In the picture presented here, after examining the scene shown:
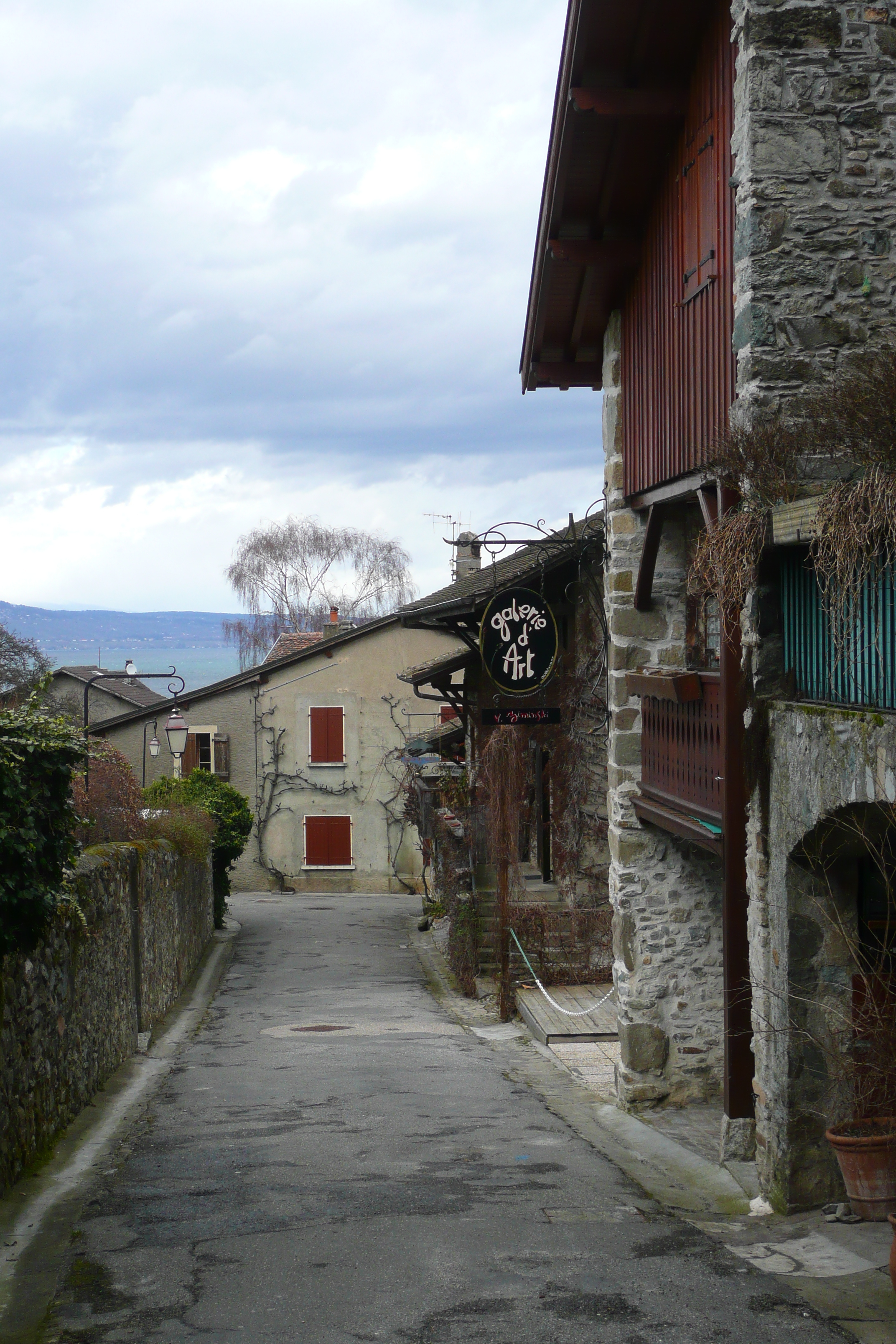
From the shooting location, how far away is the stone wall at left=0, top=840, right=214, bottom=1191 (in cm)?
712

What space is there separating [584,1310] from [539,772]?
1386 centimetres

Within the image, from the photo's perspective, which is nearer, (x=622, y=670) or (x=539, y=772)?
(x=622, y=670)

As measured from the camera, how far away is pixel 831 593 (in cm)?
561

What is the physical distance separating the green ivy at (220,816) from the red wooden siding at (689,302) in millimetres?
15382

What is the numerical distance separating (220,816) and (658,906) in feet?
54.6

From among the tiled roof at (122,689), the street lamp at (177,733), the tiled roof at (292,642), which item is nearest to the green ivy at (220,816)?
the street lamp at (177,733)

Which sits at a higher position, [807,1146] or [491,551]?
[491,551]

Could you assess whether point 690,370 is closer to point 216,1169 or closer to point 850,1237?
point 850,1237

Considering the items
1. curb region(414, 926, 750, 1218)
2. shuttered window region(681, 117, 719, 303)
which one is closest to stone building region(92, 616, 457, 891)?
curb region(414, 926, 750, 1218)

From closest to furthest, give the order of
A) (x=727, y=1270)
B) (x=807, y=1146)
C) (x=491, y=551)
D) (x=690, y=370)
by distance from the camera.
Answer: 1. (x=727, y=1270)
2. (x=807, y=1146)
3. (x=690, y=370)
4. (x=491, y=551)

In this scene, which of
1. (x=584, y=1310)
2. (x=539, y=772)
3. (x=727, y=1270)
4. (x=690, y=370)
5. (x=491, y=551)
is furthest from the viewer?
(x=539, y=772)

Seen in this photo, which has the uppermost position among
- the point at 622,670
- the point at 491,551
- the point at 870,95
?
the point at 870,95

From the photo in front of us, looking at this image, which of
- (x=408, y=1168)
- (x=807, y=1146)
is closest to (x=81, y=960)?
(x=408, y=1168)

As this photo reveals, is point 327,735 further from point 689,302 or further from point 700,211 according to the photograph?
point 700,211
